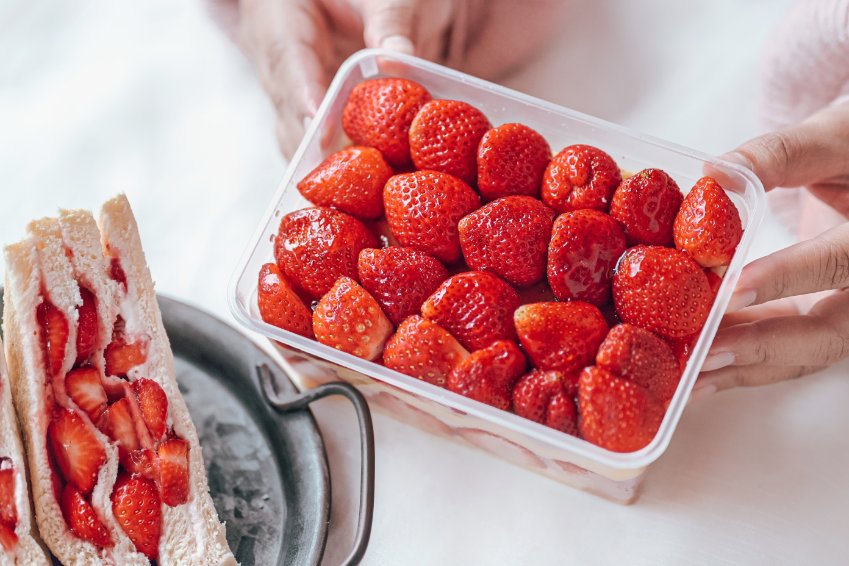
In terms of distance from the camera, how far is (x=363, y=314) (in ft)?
2.99

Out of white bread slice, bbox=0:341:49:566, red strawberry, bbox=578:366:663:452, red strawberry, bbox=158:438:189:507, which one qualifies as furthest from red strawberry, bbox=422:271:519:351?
white bread slice, bbox=0:341:49:566

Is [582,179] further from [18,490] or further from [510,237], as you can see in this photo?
[18,490]

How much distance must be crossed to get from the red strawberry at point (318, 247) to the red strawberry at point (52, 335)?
24cm

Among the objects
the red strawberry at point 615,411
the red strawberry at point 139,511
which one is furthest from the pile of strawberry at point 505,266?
the red strawberry at point 139,511

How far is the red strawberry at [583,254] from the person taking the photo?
0.89 meters

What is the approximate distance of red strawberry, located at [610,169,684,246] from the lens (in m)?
0.91

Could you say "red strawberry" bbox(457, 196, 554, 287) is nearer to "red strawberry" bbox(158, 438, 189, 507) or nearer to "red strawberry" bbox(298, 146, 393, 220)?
"red strawberry" bbox(298, 146, 393, 220)

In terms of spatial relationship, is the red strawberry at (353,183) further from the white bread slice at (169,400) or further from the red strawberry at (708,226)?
the red strawberry at (708,226)

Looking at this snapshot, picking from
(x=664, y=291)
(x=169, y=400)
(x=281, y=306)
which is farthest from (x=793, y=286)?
(x=169, y=400)

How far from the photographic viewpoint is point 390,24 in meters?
1.17

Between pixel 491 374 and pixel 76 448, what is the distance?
443 millimetres

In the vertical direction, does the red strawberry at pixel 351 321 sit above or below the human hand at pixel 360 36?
below

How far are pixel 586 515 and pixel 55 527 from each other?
1.97 ft

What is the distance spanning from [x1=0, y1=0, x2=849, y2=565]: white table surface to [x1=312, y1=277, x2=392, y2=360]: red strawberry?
0.26m
